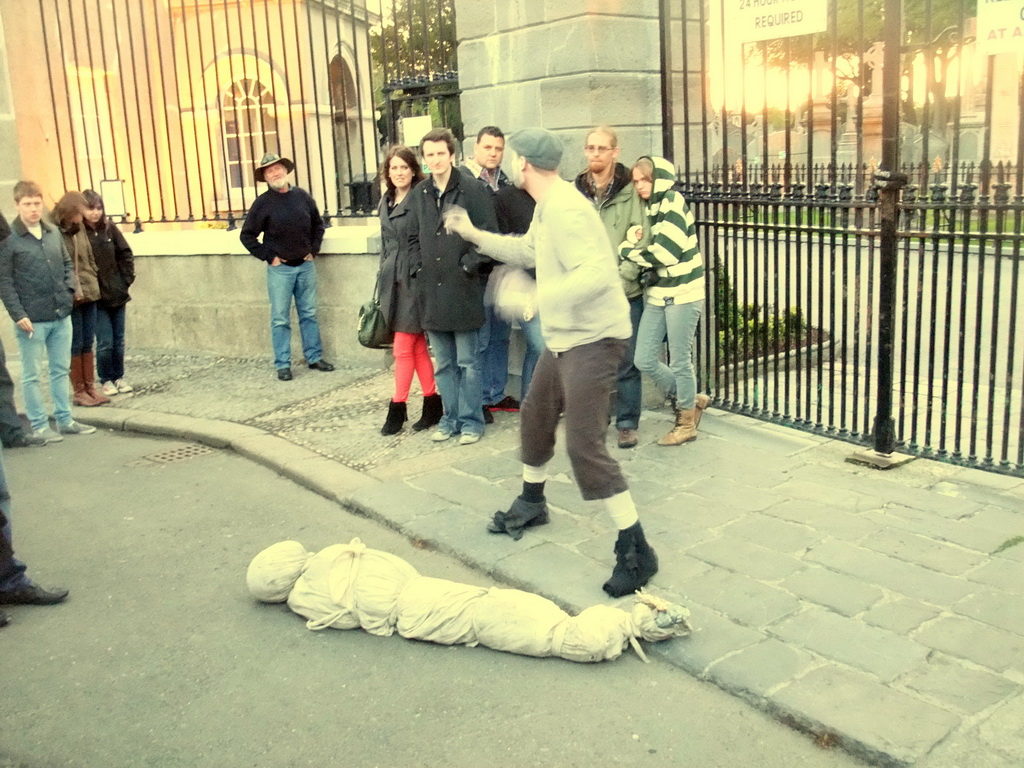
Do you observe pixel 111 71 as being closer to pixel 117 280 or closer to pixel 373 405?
pixel 117 280

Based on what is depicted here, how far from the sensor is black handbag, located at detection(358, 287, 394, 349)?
7098mm

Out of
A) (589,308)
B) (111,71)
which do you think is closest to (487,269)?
(589,308)

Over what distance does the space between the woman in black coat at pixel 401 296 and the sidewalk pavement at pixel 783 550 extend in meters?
0.25

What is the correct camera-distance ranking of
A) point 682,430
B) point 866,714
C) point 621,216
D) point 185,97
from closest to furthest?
point 866,714, point 621,216, point 682,430, point 185,97

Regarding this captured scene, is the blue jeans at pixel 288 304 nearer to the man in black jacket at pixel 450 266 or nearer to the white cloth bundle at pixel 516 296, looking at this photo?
the man in black jacket at pixel 450 266

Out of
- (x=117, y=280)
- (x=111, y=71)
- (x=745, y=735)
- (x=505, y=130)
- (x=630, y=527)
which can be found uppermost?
(x=111, y=71)

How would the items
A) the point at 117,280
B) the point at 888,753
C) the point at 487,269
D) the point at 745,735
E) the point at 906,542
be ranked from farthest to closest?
the point at 117,280, the point at 487,269, the point at 906,542, the point at 745,735, the point at 888,753

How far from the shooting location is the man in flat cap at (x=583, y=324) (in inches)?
171

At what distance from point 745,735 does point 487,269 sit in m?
3.93

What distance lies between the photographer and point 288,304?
9023 mm

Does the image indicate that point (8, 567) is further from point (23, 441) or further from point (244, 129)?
point (244, 129)

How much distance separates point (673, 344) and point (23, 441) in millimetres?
4689

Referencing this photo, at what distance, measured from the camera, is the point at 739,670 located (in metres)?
3.72

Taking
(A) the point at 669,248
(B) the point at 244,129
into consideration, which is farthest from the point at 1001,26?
(B) the point at 244,129
